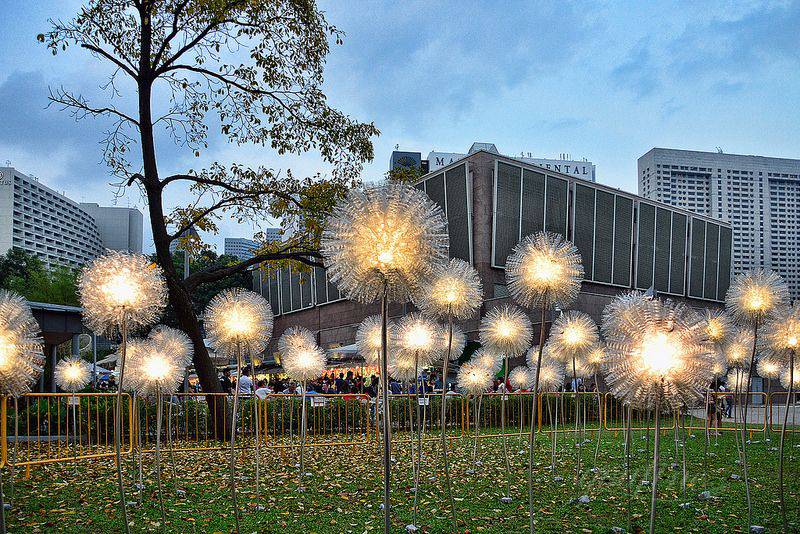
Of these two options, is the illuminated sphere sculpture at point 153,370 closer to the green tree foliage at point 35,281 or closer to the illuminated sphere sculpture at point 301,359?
the illuminated sphere sculpture at point 301,359

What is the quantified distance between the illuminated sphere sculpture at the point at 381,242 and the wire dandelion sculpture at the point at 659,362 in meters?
1.75

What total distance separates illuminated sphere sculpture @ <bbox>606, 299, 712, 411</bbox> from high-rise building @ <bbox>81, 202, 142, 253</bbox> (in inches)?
6927

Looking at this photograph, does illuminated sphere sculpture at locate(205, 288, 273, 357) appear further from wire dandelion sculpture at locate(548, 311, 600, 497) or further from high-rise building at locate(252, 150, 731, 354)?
high-rise building at locate(252, 150, 731, 354)

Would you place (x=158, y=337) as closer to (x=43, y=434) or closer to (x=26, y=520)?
(x=26, y=520)

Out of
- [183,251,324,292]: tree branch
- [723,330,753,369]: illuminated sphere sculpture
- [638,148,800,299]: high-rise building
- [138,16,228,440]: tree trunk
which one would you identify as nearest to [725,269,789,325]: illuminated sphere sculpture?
[723,330,753,369]: illuminated sphere sculpture

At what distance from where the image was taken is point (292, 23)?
53.2 ft

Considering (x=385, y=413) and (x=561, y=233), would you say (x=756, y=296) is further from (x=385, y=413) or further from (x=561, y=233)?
(x=561, y=233)

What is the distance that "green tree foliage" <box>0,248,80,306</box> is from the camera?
5100 cm

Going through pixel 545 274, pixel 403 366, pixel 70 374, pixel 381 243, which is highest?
pixel 381 243

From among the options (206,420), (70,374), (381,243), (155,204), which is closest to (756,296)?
(381,243)

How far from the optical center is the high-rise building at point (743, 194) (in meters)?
89.0

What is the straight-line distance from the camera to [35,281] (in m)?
53.7

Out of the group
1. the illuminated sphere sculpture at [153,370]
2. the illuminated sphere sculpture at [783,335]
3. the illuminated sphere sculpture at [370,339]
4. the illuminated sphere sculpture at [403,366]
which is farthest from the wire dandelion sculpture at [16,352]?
the illuminated sphere sculpture at [783,335]

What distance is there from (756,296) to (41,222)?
138 m
